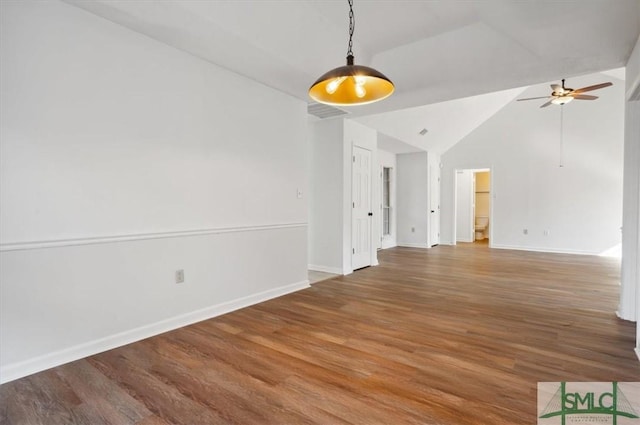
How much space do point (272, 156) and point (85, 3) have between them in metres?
2.15

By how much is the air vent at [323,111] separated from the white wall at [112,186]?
110 cm

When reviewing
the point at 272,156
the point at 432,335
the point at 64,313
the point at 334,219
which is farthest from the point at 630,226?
the point at 64,313

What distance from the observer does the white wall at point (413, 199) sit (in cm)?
814

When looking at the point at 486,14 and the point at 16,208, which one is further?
the point at 486,14

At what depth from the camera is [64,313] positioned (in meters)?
2.25

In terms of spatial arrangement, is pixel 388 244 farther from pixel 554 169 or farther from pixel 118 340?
pixel 118 340

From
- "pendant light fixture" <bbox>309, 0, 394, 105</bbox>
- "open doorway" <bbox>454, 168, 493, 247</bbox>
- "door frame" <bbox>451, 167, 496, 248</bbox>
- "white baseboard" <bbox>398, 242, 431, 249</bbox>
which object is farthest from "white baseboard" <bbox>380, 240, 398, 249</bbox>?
"pendant light fixture" <bbox>309, 0, 394, 105</bbox>

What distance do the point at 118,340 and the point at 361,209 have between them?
157 inches

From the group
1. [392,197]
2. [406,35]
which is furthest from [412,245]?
[406,35]

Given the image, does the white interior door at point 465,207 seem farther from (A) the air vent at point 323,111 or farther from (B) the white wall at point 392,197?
(A) the air vent at point 323,111

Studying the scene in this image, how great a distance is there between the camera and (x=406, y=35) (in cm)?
318

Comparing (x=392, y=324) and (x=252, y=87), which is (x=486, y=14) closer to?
(x=252, y=87)

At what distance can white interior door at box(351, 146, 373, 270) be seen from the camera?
5.38 meters

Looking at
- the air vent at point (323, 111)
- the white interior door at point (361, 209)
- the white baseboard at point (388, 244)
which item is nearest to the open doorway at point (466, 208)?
the white baseboard at point (388, 244)
